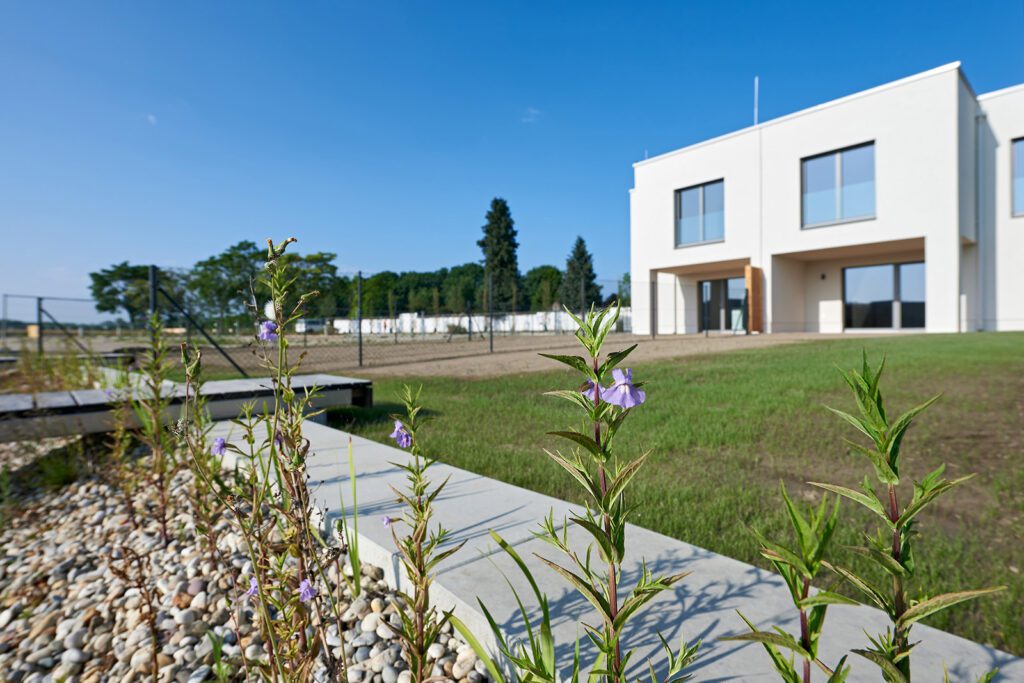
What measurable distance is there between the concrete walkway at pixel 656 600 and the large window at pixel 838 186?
16.9 metres

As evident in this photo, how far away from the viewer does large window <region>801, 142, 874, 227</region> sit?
1527 centimetres

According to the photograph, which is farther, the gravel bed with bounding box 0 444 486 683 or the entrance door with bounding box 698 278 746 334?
the entrance door with bounding box 698 278 746 334

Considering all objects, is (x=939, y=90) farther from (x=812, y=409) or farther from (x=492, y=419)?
(x=492, y=419)

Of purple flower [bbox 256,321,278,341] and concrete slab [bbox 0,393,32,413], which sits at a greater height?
purple flower [bbox 256,321,278,341]

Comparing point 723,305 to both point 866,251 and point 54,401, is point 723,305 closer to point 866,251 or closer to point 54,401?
point 866,251

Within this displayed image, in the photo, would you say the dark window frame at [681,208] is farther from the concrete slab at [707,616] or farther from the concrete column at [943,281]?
the concrete slab at [707,616]

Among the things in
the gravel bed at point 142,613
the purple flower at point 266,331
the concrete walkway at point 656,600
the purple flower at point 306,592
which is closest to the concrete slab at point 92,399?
the gravel bed at point 142,613

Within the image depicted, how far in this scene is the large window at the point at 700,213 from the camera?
60.3 feet

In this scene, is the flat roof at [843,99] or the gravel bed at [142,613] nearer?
the gravel bed at [142,613]

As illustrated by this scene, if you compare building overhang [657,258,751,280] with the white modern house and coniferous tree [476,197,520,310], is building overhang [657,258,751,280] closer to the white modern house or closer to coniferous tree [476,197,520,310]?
the white modern house

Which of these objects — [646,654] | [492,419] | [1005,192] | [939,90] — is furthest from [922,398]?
[1005,192]

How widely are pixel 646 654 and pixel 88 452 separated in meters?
4.41

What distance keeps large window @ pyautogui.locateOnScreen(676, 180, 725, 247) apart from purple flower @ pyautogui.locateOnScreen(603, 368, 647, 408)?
747 inches

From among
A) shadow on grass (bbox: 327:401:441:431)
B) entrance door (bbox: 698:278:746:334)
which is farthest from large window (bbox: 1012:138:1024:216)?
shadow on grass (bbox: 327:401:441:431)
